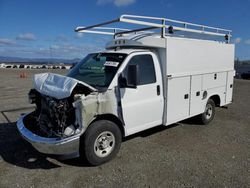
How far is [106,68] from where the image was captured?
4.61 m

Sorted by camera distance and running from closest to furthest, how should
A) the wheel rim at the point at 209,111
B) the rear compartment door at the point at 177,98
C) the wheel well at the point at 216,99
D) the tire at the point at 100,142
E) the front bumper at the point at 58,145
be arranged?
the front bumper at the point at 58,145 < the tire at the point at 100,142 < the rear compartment door at the point at 177,98 < the wheel rim at the point at 209,111 < the wheel well at the point at 216,99

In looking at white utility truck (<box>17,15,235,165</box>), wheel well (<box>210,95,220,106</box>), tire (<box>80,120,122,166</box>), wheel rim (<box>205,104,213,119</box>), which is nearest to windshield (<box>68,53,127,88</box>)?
white utility truck (<box>17,15,235,165</box>)

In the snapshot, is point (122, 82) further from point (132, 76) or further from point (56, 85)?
point (56, 85)

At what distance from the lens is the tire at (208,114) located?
659 cm

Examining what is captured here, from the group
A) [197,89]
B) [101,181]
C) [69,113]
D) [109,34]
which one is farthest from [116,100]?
[109,34]

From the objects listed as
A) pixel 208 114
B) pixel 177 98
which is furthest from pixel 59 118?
pixel 208 114

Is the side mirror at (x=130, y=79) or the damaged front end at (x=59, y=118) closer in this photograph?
the damaged front end at (x=59, y=118)

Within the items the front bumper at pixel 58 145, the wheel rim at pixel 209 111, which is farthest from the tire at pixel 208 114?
the front bumper at pixel 58 145

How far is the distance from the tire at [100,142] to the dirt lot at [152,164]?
173 millimetres

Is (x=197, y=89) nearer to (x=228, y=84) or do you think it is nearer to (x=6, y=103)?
(x=228, y=84)

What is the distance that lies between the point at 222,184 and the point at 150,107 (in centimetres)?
195

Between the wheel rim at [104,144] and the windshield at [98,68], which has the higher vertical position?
the windshield at [98,68]

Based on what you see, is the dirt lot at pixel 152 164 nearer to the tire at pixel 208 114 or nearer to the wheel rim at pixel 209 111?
the tire at pixel 208 114

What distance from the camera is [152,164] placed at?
4.25 metres
